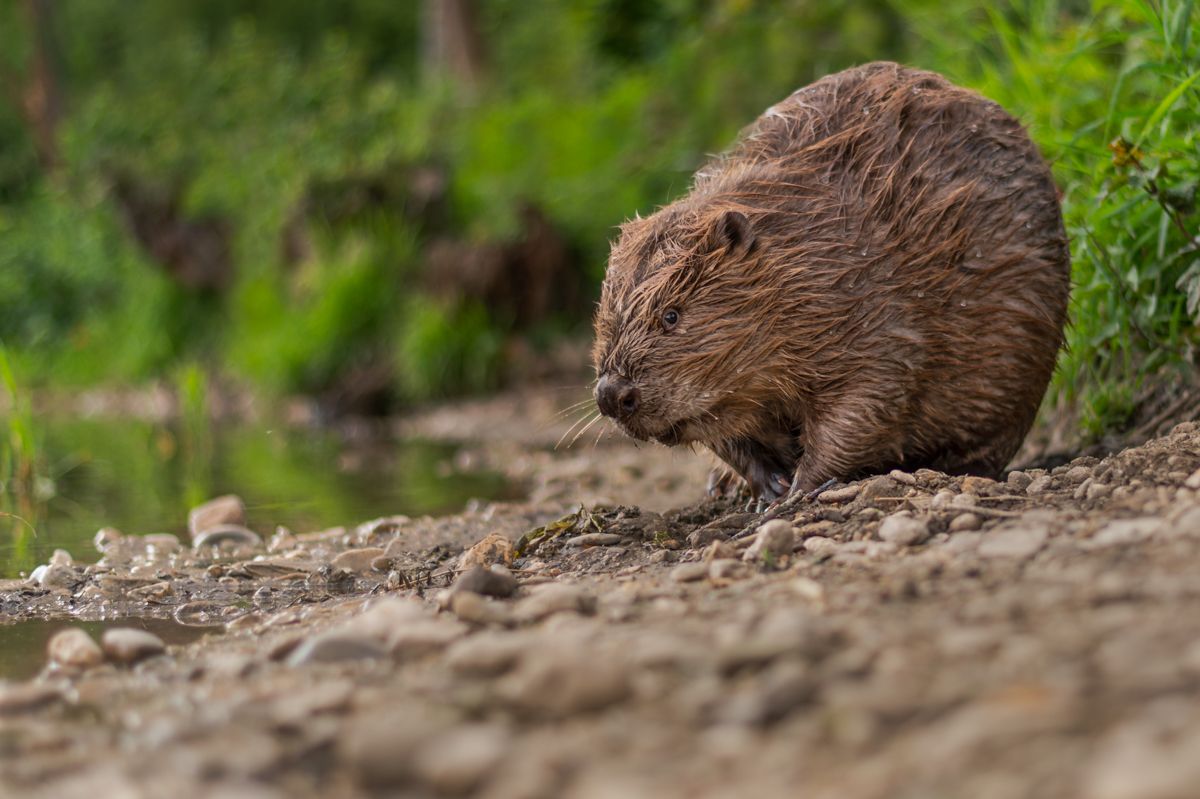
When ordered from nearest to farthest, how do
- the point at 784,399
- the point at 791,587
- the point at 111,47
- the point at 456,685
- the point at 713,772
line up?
the point at 713,772 < the point at 456,685 < the point at 791,587 < the point at 784,399 < the point at 111,47

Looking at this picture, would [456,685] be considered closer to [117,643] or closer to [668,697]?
[668,697]

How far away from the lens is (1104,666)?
64.8 inches

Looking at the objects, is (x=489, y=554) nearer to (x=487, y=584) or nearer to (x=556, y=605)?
(x=487, y=584)

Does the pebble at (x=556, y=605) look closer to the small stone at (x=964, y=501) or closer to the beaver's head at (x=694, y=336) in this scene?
the small stone at (x=964, y=501)

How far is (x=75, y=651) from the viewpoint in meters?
2.46

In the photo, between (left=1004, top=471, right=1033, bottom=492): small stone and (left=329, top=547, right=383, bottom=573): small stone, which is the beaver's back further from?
(left=329, top=547, right=383, bottom=573): small stone

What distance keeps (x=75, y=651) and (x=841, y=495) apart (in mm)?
1712

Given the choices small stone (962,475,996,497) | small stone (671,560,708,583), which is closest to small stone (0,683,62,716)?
small stone (671,560,708,583)

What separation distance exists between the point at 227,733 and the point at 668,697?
0.62 m

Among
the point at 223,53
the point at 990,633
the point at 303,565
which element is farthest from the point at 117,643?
the point at 223,53

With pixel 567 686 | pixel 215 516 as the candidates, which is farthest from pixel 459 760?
pixel 215 516

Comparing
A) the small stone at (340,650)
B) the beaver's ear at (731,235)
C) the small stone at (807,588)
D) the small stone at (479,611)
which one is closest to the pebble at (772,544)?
the small stone at (807,588)

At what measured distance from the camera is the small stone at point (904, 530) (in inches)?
104

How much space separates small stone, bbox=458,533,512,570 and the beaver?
454 mm
